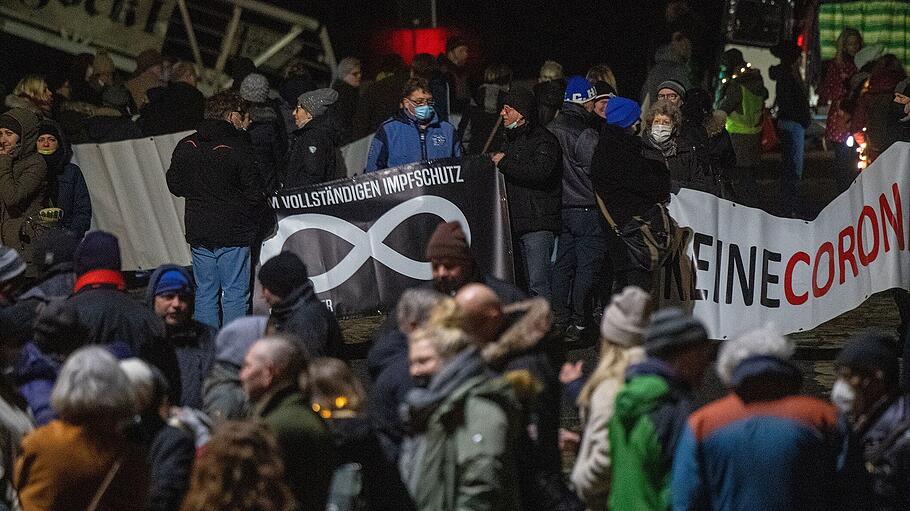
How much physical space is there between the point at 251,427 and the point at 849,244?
609cm

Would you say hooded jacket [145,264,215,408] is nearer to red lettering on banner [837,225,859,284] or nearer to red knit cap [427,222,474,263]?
red knit cap [427,222,474,263]

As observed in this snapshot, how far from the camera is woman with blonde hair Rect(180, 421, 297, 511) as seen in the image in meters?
5.65

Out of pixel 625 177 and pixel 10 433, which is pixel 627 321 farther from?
pixel 625 177

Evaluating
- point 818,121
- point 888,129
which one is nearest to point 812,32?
point 818,121

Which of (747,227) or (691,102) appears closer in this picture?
(747,227)

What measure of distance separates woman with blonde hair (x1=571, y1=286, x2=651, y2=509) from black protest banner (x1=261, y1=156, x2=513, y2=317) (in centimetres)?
500

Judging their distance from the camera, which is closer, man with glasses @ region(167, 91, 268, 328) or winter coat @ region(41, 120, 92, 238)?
man with glasses @ region(167, 91, 268, 328)

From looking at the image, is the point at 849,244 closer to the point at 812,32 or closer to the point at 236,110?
the point at 236,110

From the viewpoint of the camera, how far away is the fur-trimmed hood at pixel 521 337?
21.7ft

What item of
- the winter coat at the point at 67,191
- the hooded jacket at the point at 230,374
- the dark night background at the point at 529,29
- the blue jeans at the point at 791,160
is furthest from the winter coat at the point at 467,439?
the dark night background at the point at 529,29

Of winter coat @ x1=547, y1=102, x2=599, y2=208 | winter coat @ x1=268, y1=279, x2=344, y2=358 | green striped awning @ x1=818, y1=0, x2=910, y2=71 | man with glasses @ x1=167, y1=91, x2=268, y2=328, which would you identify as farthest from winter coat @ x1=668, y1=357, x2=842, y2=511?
green striped awning @ x1=818, y1=0, x2=910, y2=71

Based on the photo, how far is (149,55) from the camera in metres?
16.9

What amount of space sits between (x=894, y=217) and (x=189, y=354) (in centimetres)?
505

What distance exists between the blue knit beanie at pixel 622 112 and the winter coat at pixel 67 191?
401 cm
